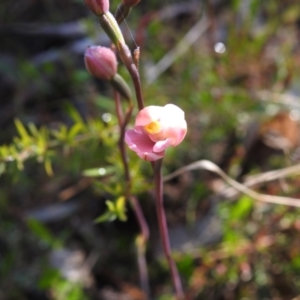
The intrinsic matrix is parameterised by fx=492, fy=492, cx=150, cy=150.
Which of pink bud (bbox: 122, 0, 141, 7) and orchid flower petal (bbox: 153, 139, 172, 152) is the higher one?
pink bud (bbox: 122, 0, 141, 7)

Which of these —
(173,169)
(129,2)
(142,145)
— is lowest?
(173,169)

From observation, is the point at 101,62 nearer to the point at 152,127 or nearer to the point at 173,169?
the point at 152,127

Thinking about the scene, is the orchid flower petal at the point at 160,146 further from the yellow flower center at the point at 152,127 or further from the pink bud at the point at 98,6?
the pink bud at the point at 98,6

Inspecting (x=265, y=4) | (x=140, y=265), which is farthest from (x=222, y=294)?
(x=265, y=4)

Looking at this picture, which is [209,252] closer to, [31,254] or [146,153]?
[31,254]

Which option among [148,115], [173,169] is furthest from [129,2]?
[173,169]

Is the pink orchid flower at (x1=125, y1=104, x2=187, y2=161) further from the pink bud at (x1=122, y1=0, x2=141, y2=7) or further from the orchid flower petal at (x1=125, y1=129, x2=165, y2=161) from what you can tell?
the pink bud at (x1=122, y1=0, x2=141, y2=7)

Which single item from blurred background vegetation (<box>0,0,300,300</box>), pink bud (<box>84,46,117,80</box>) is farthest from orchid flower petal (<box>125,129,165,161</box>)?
blurred background vegetation (<box>0,0,300,300</box>)
